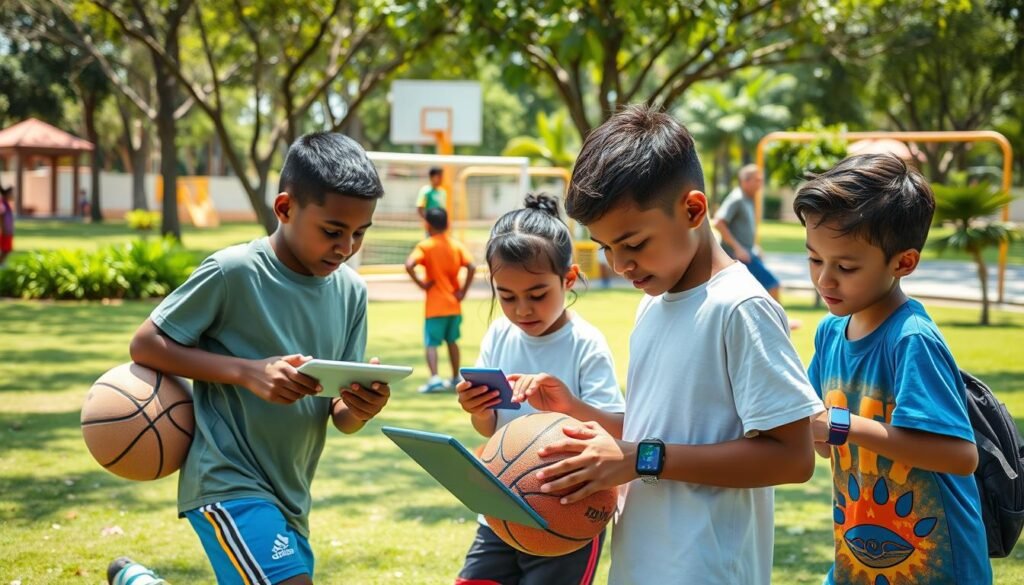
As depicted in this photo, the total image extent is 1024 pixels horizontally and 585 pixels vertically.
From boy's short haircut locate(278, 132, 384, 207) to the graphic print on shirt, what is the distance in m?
1.54

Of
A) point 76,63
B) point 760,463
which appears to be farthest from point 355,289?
point 76,63

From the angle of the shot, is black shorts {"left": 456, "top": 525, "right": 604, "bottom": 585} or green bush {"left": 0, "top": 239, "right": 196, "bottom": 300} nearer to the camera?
black shorts {"left": 456, "top": 525, "right": 604, "bottom": 585}

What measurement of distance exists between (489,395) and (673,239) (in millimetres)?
870

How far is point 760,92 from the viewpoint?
50188 millimetres

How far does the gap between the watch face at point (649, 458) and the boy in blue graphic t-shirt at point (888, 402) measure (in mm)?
544

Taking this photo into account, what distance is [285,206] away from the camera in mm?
3484

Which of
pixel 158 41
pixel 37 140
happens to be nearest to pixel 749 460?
pixel 158 41

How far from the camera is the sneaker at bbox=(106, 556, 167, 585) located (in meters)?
4.11

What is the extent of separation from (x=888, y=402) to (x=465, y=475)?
1177mm

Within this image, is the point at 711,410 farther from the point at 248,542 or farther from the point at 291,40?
the point at 291,40

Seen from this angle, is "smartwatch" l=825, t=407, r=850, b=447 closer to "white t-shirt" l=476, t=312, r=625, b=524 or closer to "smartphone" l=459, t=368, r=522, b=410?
"smartphone" l=459, t=368, r=522, b=410

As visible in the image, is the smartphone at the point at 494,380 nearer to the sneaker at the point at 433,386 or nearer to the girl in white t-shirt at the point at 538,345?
the girl in white t-shirt at the point at 538,345

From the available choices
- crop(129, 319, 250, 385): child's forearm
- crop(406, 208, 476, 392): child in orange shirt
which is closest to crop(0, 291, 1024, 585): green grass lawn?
crop(406, 208, 476, 392): child in orange shirt

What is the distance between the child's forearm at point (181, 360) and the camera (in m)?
3.27
